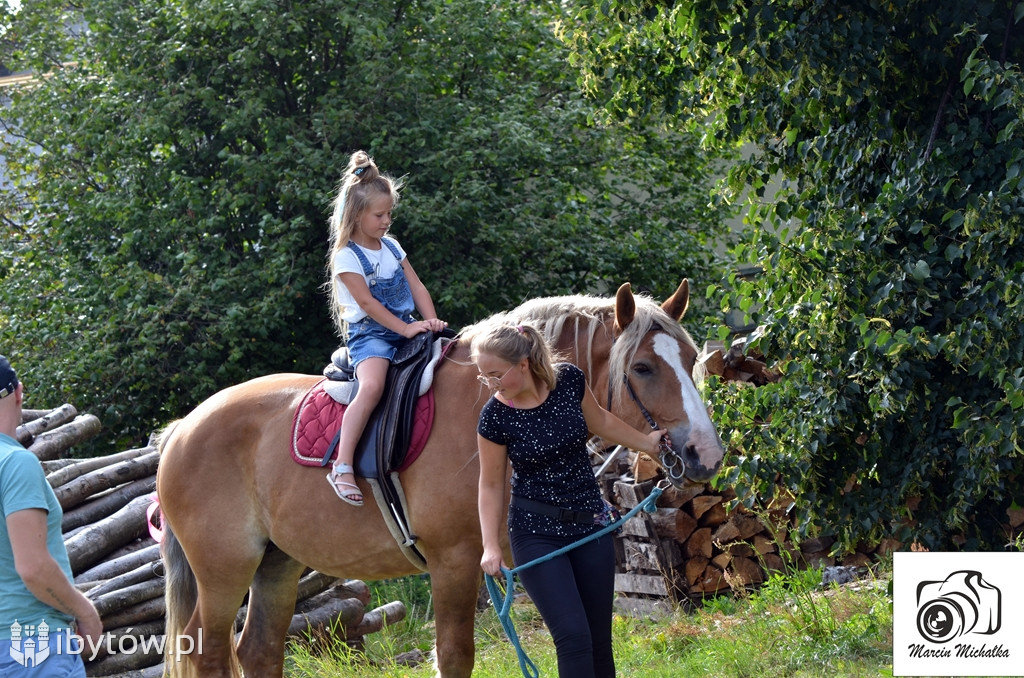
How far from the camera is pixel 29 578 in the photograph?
2857 mm

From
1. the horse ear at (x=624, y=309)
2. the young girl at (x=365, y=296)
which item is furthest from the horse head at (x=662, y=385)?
the young girl at (x=365, y=296)

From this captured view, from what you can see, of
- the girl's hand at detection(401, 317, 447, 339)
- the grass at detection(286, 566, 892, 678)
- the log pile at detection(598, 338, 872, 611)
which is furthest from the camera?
the log pile at detection(598, 338, 872, 611)

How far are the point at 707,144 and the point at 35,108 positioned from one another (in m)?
8.81

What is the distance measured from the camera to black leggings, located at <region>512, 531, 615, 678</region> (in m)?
3.27

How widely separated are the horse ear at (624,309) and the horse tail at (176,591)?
8.13 ft

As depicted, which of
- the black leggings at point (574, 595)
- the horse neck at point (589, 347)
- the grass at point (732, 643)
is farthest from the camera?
the grass at point (732, 643)

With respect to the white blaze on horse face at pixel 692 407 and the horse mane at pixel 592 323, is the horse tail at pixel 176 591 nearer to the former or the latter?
the horse mane at pixel 592 323

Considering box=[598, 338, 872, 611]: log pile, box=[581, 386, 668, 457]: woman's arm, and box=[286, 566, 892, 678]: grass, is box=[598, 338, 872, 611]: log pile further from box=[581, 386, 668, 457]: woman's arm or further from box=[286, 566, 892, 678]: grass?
box=[581, 386, 668, 457]: woman's arm

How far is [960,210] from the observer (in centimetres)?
429

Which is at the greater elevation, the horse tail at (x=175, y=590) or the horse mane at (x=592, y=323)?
the horse mane at (x=592, y=323)

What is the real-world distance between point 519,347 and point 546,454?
0.38 m

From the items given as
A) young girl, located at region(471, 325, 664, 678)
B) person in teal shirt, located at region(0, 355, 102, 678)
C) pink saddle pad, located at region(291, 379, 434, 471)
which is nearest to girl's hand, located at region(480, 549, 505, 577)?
young girl, located at region(471, 325, 664, 678)

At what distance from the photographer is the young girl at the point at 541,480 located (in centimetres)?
337

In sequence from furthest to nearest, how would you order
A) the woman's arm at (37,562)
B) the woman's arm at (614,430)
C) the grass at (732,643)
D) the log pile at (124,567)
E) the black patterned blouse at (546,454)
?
the log pile at (124,567) < the grass at (732,643) < the woman's arm at (614,430) < the black patterned blouse at (546,454) < the woman's arm at (37,562)
